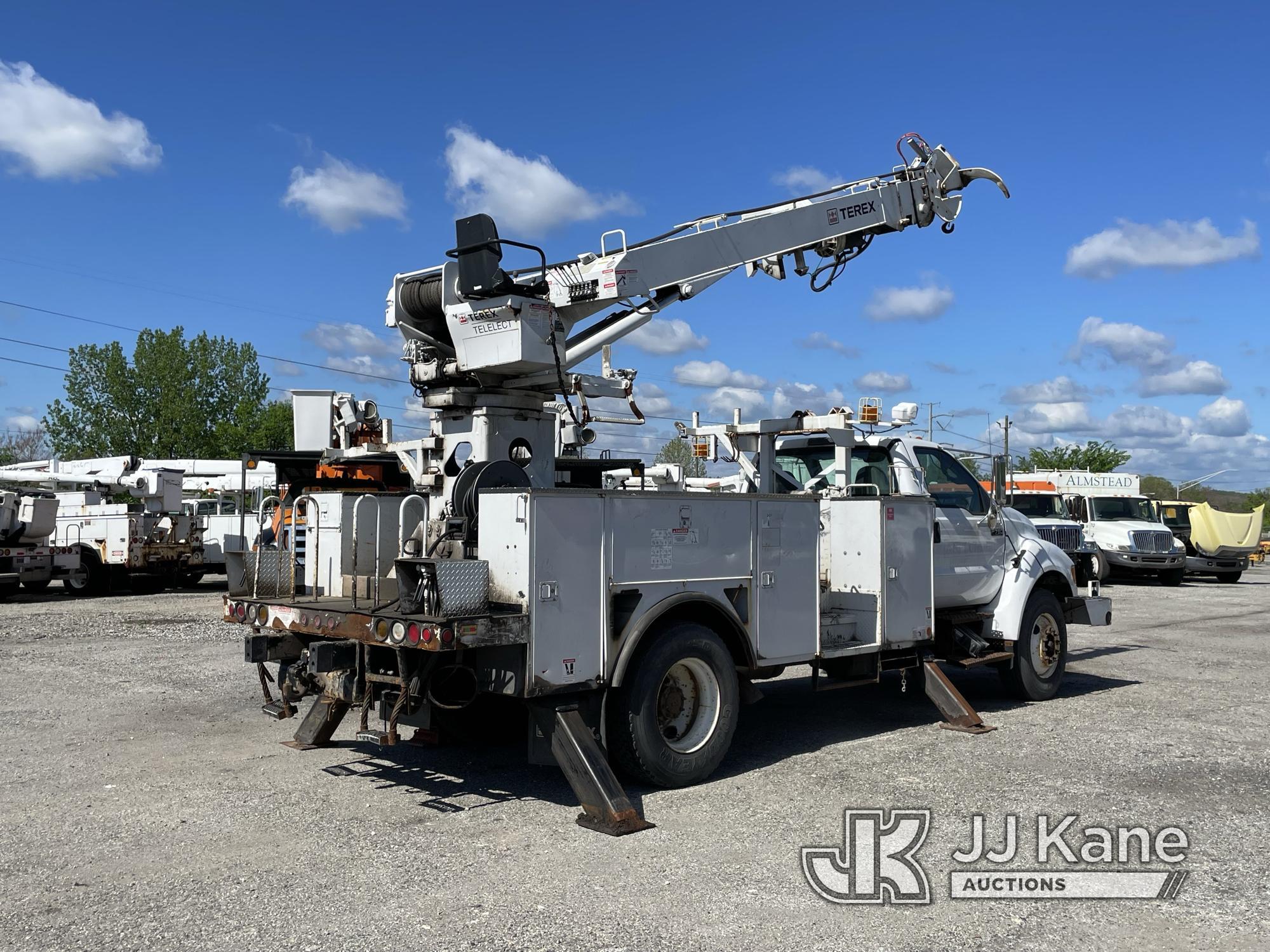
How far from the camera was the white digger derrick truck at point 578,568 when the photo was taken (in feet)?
19.9

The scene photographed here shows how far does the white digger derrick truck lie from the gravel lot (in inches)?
19.1

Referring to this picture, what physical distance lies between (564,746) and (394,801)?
1220 millimetres

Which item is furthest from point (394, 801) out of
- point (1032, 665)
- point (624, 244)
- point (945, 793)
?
point (1032, 665)

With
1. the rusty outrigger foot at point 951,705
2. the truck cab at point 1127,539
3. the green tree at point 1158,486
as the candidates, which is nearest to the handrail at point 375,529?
the rusty outrigger foot at point 951,705

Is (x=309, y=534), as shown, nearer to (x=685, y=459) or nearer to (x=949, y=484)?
(x=685, y=459)

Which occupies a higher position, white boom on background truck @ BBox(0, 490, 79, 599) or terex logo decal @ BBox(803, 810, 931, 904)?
white boom on background truck @ BBox(0, 490, 79, 599)

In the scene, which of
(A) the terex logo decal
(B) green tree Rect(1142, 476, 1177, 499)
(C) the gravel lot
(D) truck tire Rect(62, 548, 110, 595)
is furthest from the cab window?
(B) green tree Rect(1142, 476, 1177, 499)

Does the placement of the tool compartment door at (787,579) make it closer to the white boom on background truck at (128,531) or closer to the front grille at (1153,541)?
the white boom on background truck at (128,531)

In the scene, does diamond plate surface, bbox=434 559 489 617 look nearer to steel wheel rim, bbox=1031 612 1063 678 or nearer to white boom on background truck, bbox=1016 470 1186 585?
steel wheel rim, bbox=1031 612 1063 678

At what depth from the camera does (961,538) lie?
31.3 ft

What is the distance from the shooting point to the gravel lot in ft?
15.2

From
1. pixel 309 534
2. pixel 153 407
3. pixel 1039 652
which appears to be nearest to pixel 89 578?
pixel 309 534

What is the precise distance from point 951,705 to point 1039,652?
1.86 meters

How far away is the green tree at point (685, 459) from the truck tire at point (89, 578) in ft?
58.7
